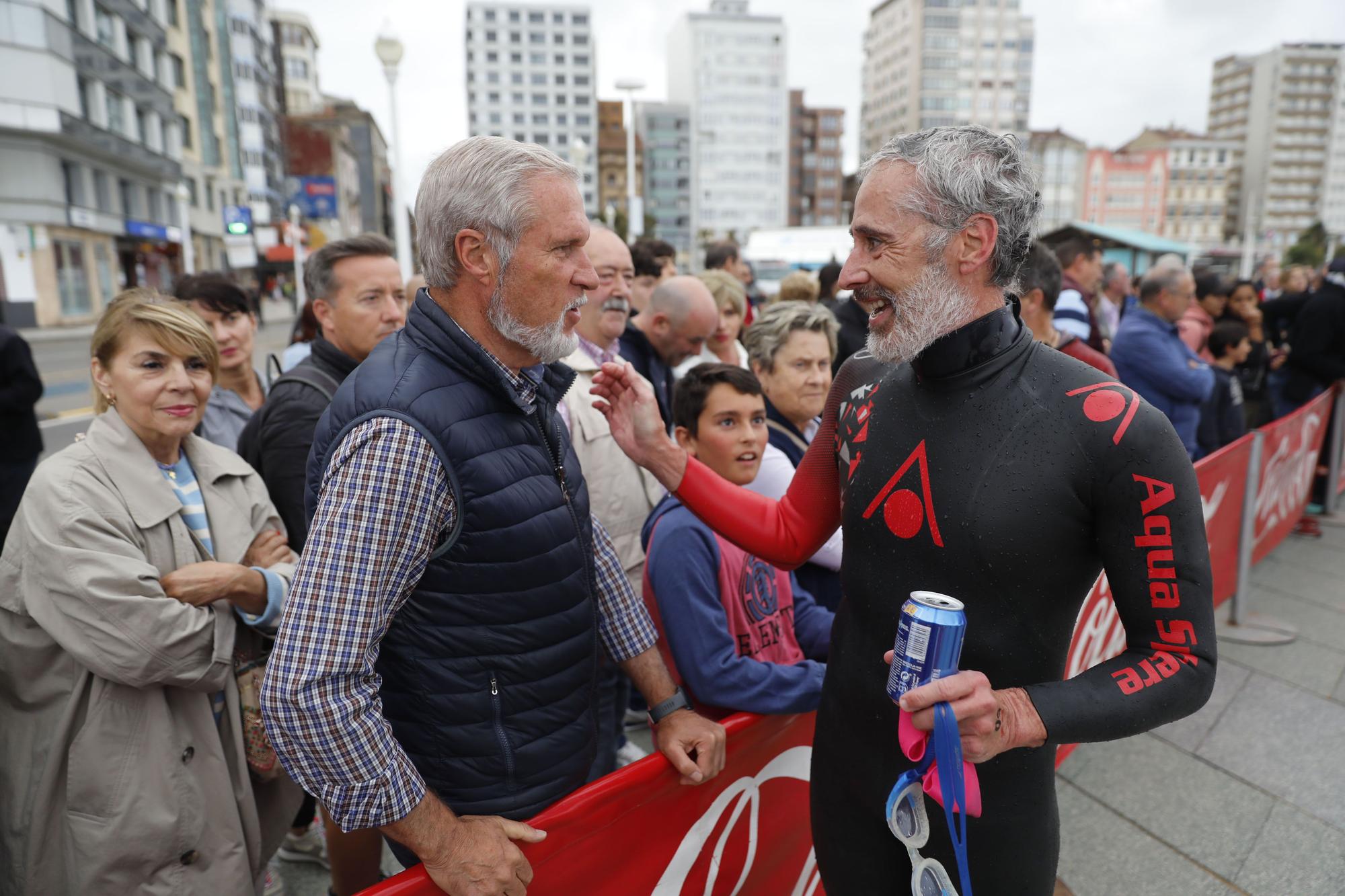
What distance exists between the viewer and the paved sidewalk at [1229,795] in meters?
2.82

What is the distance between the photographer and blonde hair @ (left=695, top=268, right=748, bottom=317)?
5.09 meters

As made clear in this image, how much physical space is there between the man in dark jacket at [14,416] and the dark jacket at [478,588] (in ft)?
13.2

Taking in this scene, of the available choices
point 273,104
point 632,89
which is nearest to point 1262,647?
point 632,89

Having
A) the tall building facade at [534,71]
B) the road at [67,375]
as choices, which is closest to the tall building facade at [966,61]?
the tall building facade at [534,71]

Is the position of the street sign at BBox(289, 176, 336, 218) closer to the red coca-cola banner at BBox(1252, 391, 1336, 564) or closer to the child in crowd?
the child in crowd

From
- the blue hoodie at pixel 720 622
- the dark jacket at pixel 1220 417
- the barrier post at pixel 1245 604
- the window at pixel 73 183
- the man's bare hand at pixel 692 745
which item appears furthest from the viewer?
the window at pixel 73 183

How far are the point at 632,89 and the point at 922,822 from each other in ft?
64.3

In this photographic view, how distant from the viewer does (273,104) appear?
213 ft

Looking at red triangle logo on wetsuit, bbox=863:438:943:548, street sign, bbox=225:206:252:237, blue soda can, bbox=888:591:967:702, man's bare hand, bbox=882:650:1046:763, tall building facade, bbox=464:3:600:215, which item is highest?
tall building facade, bbox=464:3:600:215

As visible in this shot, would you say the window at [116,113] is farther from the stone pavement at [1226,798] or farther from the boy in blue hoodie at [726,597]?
the stone pavement at [1226,798]

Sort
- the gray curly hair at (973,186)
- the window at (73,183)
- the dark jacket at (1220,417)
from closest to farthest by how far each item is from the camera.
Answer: the gray curly hair at (973,186), the dark jacket at (1220,417), the window at (73,183)

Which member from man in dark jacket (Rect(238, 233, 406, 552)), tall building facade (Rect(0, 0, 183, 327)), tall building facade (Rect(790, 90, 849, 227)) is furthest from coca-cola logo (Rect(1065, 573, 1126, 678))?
tall building facade (Rect(790, 90, 849, 227))

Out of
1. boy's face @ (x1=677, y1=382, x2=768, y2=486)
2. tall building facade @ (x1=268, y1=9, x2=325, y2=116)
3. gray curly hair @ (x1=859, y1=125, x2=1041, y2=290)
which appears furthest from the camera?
tall building facade @ (x1=268, y1=9, x2=325, y2=116)

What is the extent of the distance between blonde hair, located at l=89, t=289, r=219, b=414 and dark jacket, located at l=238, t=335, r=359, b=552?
438 millimetres
